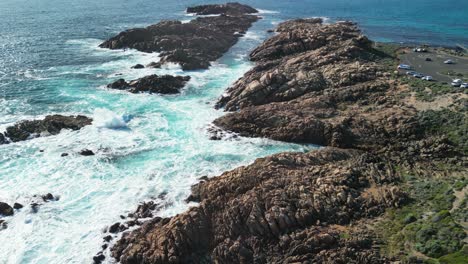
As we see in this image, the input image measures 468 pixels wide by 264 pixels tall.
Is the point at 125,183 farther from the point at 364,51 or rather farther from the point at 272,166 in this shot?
the point at 364,51

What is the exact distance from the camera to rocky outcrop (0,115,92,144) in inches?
2101

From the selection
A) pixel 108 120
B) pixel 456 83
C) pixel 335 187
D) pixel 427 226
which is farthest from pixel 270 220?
pixel 456 83

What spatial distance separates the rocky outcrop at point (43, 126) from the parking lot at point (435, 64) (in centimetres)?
5347

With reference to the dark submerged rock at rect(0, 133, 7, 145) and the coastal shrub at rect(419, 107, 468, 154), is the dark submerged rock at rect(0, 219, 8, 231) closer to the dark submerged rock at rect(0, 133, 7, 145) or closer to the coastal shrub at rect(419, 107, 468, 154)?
the dark submerged rock at rect(0, 133, 7, 145)

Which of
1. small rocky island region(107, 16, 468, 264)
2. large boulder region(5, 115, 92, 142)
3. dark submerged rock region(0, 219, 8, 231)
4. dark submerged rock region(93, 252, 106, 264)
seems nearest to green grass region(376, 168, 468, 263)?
small rocky island region(107, 16, 468, 264)

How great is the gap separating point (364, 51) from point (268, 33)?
141 feet

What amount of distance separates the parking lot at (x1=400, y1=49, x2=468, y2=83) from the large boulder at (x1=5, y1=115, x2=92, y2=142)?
53.4 metres

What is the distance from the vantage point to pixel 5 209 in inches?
1528

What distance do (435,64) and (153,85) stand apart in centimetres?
4931

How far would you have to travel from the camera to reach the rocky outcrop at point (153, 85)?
6912 cm

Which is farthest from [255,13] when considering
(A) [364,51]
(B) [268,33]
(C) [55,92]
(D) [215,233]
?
(D) [215,233]

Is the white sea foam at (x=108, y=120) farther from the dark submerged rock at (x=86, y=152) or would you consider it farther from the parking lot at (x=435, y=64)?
the parking lot at (x=435, y=64)

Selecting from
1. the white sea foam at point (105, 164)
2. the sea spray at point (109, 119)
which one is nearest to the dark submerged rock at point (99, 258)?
the white sea foam at point (105, 164)

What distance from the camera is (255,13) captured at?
471 feet
